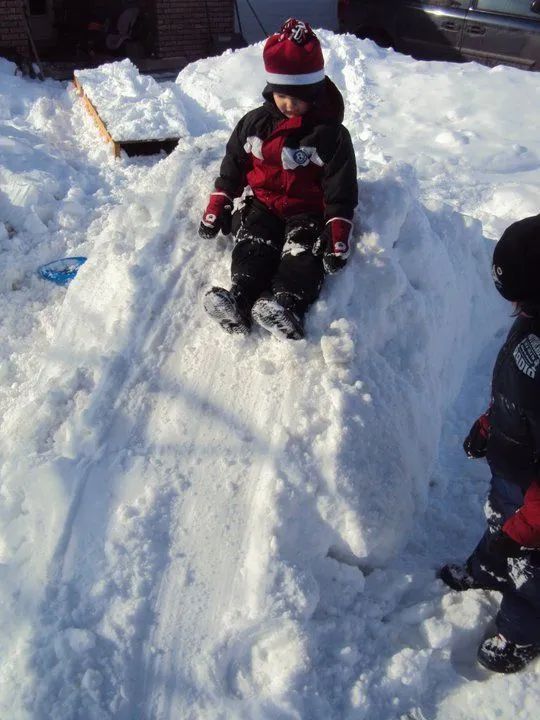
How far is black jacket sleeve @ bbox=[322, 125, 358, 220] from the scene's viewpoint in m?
2.77

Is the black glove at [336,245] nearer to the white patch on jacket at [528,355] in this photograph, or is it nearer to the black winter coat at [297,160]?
the black winter coat at [297,160]

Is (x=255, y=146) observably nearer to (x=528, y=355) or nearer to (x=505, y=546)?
(x=528, y=355)

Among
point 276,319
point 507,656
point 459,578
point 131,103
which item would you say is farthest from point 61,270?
point 507,656

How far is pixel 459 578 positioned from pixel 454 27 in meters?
7.38

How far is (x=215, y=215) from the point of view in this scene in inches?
120

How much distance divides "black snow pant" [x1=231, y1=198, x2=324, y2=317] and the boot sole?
10 centimetres

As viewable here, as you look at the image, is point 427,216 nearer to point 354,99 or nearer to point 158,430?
point 158,430

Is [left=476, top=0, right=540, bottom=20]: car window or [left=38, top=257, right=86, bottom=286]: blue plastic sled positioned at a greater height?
[left=476, top=0, right=540, bottom=20]: car window

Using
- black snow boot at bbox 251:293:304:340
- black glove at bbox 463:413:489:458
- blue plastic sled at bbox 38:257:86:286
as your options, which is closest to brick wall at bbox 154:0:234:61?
blue plastic sled at bbox 38:257:86:286

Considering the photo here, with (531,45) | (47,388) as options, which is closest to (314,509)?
(47,388)

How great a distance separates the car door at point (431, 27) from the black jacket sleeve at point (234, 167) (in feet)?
19.3

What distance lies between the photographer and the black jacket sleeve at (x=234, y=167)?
3049 millimetres

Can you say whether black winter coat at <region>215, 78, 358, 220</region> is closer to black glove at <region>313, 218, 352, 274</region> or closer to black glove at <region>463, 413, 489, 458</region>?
black glove at <region>313, 218, 352, 274</region>

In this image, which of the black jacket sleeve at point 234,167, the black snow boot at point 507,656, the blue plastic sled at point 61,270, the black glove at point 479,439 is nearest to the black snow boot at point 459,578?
the black snow boot at point 507,656
